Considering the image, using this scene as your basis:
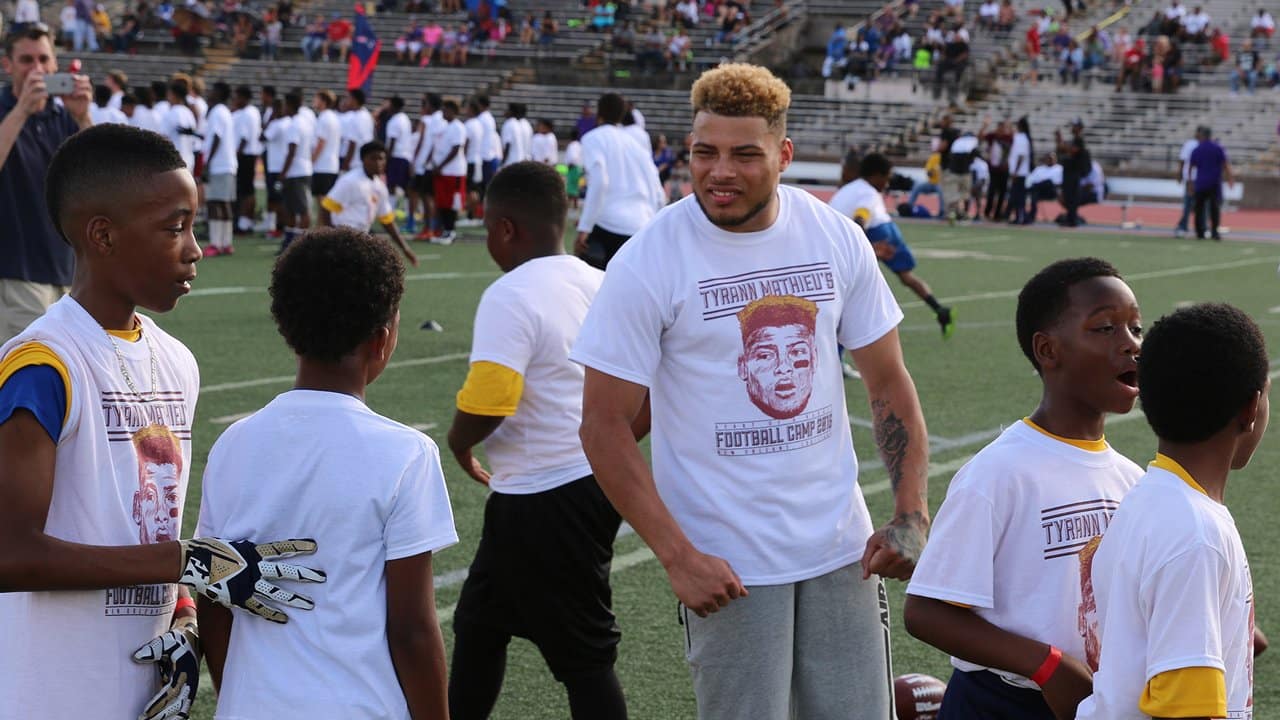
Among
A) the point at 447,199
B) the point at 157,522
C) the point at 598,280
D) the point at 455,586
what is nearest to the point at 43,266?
the point at 455,586

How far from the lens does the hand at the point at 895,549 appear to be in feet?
10.6

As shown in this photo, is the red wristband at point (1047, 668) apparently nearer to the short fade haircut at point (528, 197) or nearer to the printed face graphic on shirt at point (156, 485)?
the printed face graphic on shirt at point (156, 485)

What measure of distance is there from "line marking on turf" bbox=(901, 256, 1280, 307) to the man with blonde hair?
11994 millimetres

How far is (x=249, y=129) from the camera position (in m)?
20.8

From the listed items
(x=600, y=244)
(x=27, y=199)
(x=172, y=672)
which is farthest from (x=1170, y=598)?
(x=600, y=244)

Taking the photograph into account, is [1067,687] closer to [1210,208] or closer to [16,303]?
[16,303]

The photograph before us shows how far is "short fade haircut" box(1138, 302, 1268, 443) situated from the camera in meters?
2.59

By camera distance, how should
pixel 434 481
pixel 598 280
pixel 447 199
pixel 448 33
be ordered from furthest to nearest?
pixel 448 33, pixel 447 199, pixel 598 280, pixel 434 481

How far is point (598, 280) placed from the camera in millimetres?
4520

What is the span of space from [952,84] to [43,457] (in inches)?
1524

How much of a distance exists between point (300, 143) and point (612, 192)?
30.2ft

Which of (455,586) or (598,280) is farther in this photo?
(455,586)

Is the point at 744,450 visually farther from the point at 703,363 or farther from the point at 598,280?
the point at 598,280

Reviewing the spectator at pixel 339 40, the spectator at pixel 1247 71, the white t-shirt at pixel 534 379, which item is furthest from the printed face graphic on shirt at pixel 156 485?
the spectator at pixel 339 40
